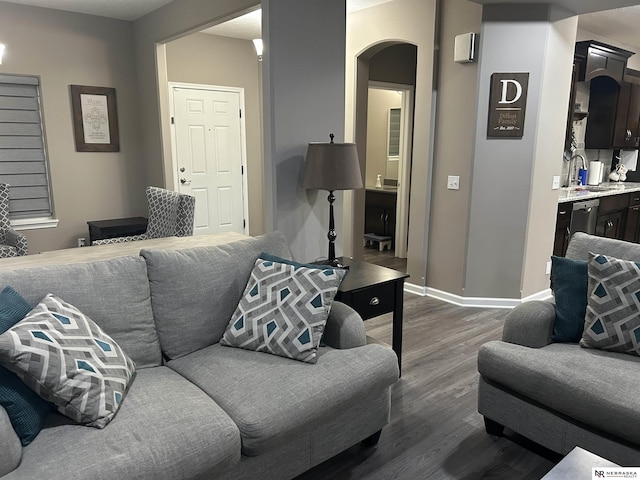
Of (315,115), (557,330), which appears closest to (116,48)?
(315,115)

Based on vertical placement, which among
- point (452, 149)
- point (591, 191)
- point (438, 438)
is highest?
point (452, 149)

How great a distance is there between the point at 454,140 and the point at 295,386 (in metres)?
2.87

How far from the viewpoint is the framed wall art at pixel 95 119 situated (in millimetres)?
4969

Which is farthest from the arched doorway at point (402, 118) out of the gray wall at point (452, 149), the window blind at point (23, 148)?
the window blind at point (23, 148)

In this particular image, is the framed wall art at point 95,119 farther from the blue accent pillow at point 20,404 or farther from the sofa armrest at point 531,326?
the sofa armrest at point 531,326

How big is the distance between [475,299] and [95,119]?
4.36m

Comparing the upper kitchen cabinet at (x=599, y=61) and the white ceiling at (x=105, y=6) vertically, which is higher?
the white ceiling at (x=105, y=6)

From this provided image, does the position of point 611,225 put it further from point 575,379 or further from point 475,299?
point 575,379

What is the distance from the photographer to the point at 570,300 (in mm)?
2312

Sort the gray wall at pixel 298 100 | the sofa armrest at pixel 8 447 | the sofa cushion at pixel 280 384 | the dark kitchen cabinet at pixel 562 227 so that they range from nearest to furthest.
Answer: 1. the sofa armrest at pixel 8 447
2. the sofa cushion at pixel 280 384
3. the gray wall at pixel 298 100
4. the dark kitchen cabinet at pixel 562 227

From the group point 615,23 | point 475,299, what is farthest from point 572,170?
point 475,299

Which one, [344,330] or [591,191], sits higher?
[591,191]

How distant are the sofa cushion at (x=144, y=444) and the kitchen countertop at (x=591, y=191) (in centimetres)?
387

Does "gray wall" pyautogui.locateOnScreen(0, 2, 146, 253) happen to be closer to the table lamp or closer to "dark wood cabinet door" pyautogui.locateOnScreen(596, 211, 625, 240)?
the table lamp
